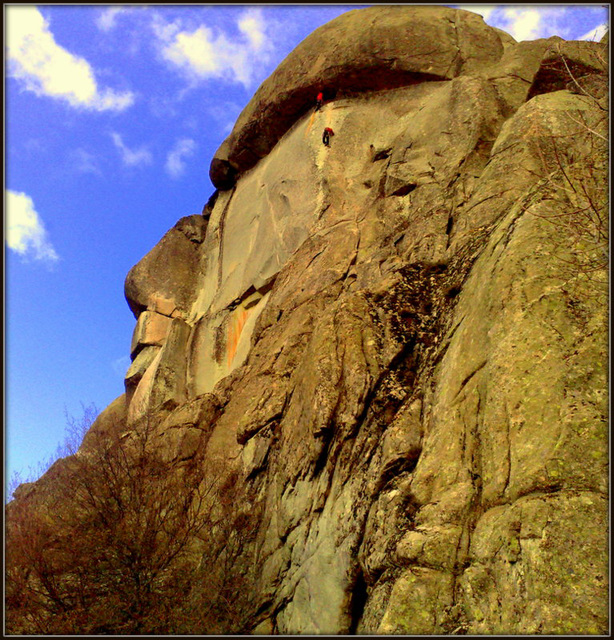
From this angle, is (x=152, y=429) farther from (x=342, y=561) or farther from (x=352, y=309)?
(x=342, y=561)

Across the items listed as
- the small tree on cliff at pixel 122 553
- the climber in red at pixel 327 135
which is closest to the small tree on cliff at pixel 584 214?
the small tree on cliff at pixel 122 553

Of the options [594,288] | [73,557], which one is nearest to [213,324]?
[73,557]

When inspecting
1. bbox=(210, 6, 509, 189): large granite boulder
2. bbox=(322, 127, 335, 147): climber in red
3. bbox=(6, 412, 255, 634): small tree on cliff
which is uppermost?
bbox=(210, 6, 509, 189): large granite boulder

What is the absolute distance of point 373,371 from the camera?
11789 mm

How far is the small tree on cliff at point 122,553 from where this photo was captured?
12531 millimetres

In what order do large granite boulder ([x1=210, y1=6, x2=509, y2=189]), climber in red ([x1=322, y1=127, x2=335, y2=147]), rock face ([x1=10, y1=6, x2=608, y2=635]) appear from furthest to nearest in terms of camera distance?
large granite boulder ([x1=210, y1=6, x2=509, y2=189]), climber in red ([x1=322, y1=127, x2=335, y2=147]), rock face ([x1=10, y1=6, x2=608, y2=635])

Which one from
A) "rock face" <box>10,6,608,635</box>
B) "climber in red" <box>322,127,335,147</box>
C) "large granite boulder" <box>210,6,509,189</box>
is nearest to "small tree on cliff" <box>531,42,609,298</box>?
"rock face" <box>10,6,608,635</box>

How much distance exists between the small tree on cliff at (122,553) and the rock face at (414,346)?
75cm

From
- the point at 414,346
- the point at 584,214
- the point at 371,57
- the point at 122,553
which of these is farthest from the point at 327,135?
the point at 122,553

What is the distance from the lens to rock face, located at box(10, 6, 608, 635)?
7734 millimetres

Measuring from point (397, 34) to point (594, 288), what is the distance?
52.6 feet

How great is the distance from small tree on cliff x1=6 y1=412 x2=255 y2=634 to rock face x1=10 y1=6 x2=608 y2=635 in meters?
0.75

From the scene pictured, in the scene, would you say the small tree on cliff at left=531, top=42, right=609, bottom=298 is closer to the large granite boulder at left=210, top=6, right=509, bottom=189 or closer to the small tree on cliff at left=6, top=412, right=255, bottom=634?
the small tree on cliff at left=6, top=412, right=255, bottom=634

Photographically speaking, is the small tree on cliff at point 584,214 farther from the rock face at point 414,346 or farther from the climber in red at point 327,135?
the climber in red at point 327,135
